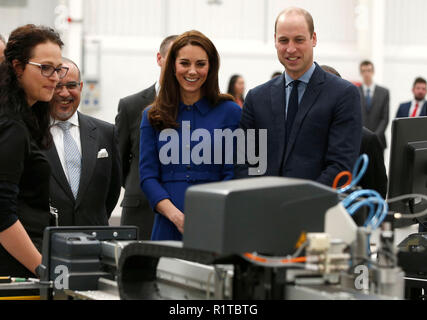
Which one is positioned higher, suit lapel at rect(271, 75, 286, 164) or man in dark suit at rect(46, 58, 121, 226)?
suit lapel at rect(271, 75, 286, 164)

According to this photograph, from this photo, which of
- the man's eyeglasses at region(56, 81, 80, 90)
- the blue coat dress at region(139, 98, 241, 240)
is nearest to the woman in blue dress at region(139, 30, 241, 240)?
the blue coat dress at region(139, 98, 241, 240)

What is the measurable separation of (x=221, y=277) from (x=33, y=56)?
1103 millimetres

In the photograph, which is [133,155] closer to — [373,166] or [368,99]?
[373,166]

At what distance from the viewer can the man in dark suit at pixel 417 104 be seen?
9953 mm


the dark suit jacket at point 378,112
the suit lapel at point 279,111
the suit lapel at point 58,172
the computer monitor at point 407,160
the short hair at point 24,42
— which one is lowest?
the dark suit jacket at point 378,112

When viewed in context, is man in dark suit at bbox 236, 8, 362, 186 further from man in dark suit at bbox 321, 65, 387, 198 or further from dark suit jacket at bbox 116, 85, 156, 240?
dark suit jacket at bbox 116, 85, 156, 240

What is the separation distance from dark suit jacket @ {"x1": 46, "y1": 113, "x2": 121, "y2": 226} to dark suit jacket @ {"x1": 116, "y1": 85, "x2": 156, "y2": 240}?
405 mm

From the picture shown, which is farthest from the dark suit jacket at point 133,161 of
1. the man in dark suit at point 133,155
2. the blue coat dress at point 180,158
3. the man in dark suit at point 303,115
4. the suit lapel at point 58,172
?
the man in dark suit at point 303,115

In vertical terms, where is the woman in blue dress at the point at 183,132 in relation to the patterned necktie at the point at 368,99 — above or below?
above

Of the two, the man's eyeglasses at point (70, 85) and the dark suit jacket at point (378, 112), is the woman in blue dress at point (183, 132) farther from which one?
the dark suit jacket at point (378, 112)

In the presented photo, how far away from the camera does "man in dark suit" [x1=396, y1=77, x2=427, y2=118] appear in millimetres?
9953

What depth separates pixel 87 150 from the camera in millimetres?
3293
